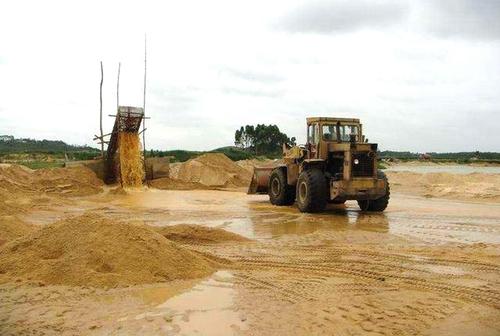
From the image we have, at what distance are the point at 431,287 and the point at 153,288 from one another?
→ 3190mm

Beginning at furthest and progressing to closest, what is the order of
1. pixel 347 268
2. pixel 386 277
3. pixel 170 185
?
pixel 170 185 < pixel 347 268 < pixel 386 277

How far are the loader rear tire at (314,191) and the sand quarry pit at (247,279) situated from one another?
8.17ft

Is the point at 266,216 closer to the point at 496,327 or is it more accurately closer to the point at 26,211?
the point at 26,211

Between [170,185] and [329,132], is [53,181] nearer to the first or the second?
[170,185]

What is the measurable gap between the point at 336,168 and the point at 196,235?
626cm

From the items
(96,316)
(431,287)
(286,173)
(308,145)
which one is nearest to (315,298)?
(431,287)

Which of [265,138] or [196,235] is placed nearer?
[196,235]

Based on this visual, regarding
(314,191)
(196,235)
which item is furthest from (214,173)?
(196,235)

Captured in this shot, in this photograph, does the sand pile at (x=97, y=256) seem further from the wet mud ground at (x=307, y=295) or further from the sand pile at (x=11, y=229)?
the sand pile at (x=11, y=229)

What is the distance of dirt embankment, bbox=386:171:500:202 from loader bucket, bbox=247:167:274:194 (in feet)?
25.3

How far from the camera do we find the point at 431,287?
6059mm

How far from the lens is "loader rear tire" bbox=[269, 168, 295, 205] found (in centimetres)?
1622

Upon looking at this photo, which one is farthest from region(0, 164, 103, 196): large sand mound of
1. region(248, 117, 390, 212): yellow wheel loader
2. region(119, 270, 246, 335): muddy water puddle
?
region(119, 270, 246, 335): muddy water puddle

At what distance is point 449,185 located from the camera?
23891 millimetres
